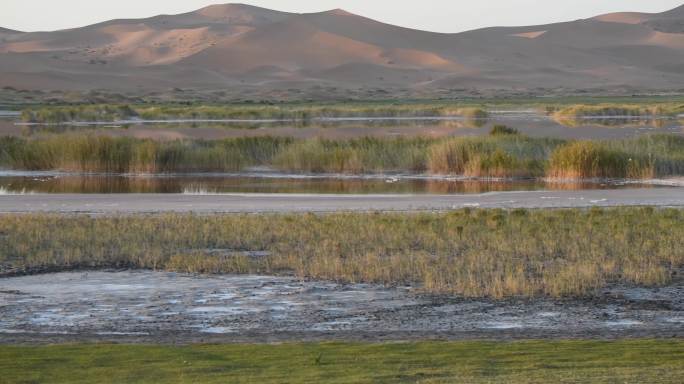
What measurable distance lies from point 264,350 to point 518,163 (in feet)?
74.1

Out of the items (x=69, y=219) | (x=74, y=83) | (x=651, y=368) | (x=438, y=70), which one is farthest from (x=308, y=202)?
(x=438, y=70)

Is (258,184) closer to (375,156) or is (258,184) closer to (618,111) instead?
(375,156)

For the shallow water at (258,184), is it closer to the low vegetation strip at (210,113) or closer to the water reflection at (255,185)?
the water reflection at (255,185)

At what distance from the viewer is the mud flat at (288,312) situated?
11.5m

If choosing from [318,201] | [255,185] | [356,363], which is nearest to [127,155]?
[255,185]

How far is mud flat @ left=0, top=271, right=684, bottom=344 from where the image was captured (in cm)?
1154

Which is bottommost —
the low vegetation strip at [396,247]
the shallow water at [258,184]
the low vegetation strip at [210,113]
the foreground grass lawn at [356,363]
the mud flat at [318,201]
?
the low vegetation strip at [210,113]

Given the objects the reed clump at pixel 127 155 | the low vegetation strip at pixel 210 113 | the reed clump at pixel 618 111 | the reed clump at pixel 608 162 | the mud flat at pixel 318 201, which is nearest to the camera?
the mud flat at pixel 318 201

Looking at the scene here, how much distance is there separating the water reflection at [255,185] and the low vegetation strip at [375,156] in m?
0.74

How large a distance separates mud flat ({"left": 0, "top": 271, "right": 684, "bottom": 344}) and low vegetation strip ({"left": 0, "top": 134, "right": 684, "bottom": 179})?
57.6ft

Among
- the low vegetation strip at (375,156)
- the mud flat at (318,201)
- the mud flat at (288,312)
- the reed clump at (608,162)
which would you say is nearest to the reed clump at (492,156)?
the low vegetation strip at (375,156)

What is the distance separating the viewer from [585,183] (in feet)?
100

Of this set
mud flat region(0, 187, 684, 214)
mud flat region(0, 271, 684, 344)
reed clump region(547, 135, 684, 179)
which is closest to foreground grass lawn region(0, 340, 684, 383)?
mud flat region(0, 271, 684, 344)

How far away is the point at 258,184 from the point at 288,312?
19081 millimetres
